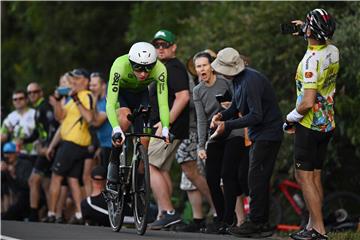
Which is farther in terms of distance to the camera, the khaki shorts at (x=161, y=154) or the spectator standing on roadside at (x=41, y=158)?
the spectator standing on roadside at (x=41, y=158)

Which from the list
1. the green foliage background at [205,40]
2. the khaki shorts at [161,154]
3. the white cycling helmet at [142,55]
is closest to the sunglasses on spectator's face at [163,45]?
the khaki shorts at [161,154]

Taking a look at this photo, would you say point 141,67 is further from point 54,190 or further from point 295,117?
point 54,190

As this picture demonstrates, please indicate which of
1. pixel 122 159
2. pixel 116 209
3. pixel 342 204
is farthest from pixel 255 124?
pixel 342 204

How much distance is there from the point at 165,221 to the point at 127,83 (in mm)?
1970

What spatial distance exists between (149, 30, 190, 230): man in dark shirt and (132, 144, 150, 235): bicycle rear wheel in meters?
1.72

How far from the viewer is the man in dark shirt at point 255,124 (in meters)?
13.1

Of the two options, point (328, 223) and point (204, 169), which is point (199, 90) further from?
point (328, 223)

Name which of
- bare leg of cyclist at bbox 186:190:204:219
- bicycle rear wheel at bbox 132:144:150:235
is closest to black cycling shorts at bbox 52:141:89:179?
bare leg of cyclist at bbox 186:190:204:219

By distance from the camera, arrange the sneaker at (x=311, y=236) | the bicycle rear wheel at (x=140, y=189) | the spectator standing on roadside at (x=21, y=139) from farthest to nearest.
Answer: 1. the spectator standing on roadside at (x=21, y=139)
2. the bicycle rear wheel at (x=140, y=189)
3. the sneaker at (x=311, y=236)

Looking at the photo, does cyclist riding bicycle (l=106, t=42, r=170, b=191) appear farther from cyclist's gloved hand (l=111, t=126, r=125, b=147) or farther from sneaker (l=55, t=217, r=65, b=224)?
sneaker (l=55, t=217, r=65, b=224)

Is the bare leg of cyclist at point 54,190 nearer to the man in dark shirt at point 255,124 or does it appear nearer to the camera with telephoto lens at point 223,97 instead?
the camera with telephoto lens at point 223,97

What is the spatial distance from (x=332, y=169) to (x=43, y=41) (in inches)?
605

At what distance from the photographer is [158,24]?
25.4m

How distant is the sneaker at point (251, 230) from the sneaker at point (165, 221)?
180 cm
